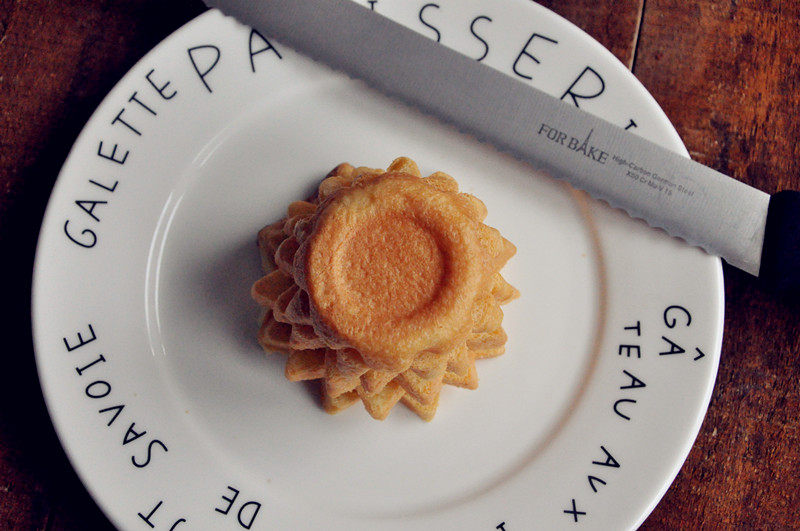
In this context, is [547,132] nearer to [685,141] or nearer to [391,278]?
[685,141]

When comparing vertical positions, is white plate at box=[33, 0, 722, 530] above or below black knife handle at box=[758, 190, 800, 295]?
below

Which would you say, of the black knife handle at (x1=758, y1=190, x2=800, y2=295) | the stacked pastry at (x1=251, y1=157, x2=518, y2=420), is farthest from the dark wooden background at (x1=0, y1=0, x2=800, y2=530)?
the stacked pastry at (x1=251, y1=157, x2=518, y2=420)

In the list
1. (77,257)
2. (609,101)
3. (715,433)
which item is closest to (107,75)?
(77,257)

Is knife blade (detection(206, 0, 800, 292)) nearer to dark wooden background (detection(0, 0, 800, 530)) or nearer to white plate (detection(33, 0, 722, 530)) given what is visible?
white plate (detection(33, 0, 722, 530))

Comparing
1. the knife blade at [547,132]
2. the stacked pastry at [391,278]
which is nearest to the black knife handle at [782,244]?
the knife blade at [547,132]

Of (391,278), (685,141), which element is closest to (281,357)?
(391,278)

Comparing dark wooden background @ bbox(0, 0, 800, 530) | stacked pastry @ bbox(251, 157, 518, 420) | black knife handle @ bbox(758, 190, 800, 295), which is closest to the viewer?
stacked pastry @ bbox(251, 157, 518, 420)
